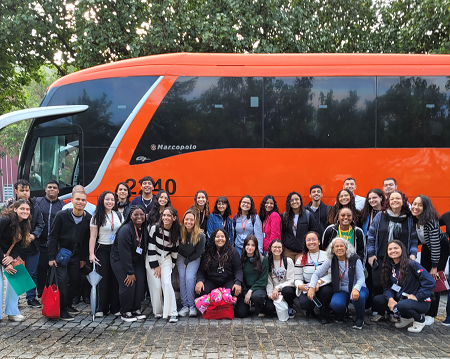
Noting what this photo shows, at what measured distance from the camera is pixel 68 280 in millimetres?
5938

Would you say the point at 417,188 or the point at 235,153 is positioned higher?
the point at 235,153

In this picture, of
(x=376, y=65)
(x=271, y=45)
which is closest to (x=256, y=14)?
(x=271, y=45)

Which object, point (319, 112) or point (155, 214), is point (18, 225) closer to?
point (155, 214)

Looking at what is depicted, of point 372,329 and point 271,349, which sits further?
point 372,329

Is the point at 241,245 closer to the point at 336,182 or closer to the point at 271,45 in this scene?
the point at 336,182

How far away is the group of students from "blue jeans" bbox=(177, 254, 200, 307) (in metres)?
0.01

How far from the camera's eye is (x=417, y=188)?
23.6 feet

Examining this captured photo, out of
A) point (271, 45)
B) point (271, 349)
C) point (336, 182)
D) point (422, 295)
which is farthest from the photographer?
point (271, 45)

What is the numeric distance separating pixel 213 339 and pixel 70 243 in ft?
7.87

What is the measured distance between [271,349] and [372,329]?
5.01 ft

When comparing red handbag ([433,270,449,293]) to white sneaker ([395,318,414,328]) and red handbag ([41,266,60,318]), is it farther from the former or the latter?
red handbag ([41,266,60,318])

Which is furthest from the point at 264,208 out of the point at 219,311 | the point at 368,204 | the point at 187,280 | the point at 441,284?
the point at 441,284

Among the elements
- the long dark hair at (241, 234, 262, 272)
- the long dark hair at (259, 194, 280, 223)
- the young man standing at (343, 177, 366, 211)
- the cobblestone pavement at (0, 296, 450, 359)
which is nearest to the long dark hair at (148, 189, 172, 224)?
the long dark hair at (241, 234, 262, 272)

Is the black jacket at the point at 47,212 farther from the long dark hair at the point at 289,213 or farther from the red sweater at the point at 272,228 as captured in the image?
the long dark hair at the point at 289,213
